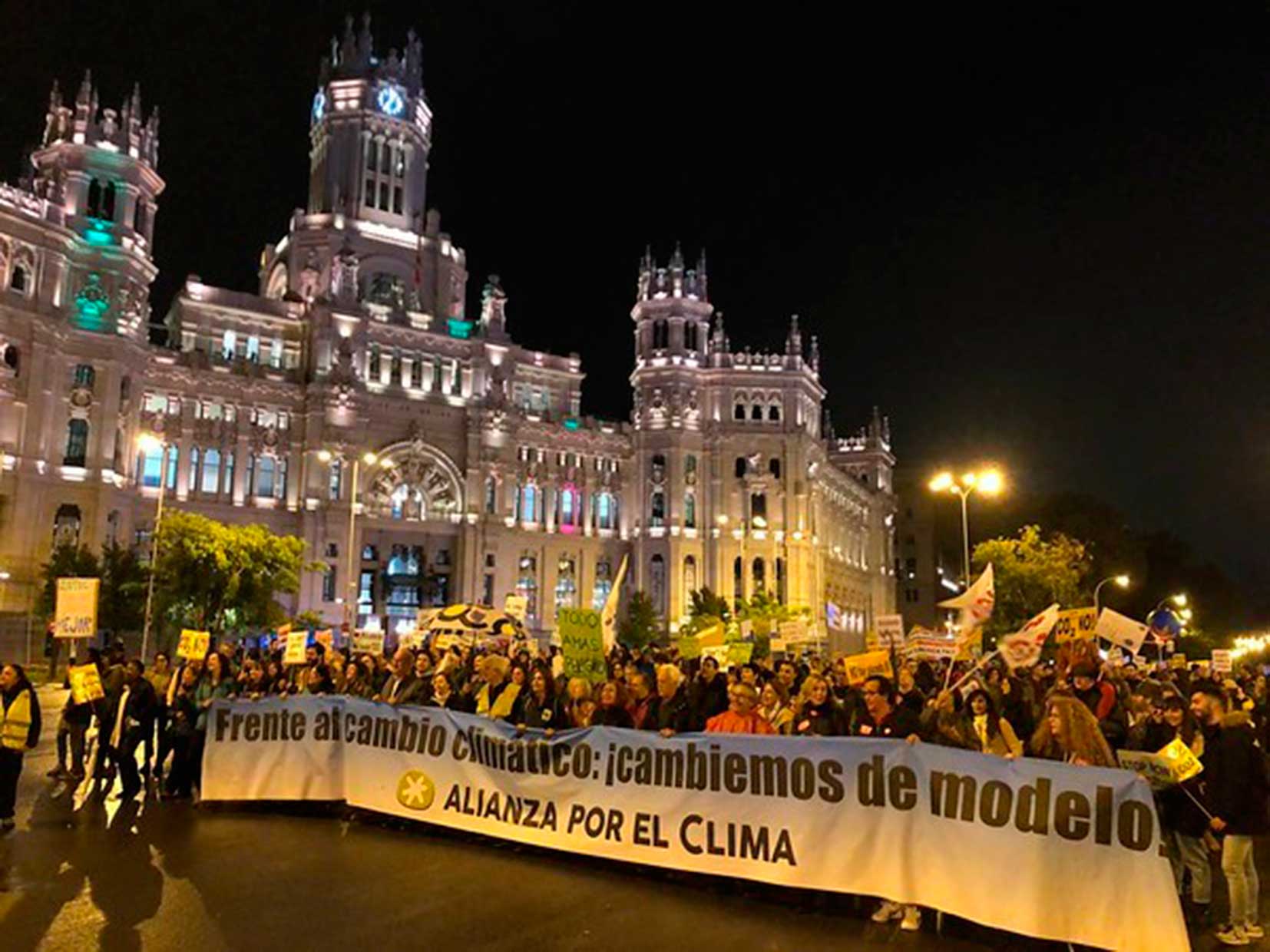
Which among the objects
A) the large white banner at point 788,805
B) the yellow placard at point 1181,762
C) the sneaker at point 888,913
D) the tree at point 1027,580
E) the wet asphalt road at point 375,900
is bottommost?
the wet asphalt road at point 375,900

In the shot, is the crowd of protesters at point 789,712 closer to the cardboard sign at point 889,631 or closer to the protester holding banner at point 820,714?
the protester holding banner at point 820,714

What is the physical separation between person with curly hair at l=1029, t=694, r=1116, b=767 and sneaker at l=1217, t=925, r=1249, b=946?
6.42ft

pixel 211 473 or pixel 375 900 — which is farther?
pixel 211 473

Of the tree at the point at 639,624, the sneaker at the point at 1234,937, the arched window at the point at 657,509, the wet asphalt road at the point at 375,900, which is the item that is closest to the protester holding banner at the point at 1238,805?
the sneaker at the point at 1234,937

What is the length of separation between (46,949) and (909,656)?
20556mm

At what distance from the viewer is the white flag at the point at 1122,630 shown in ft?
78.8

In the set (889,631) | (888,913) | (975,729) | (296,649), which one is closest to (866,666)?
(975,729)

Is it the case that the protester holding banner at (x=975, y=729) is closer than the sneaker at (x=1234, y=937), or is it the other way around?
the sneaker at (x=1234, y=937)

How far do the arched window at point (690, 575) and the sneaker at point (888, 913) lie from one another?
244 feet

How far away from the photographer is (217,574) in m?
46.1

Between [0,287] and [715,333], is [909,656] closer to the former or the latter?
[0,287]

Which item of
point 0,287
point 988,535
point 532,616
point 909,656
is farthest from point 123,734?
point 988,535

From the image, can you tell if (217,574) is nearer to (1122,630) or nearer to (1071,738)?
(1122,630)

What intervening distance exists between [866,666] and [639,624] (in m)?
56.5
